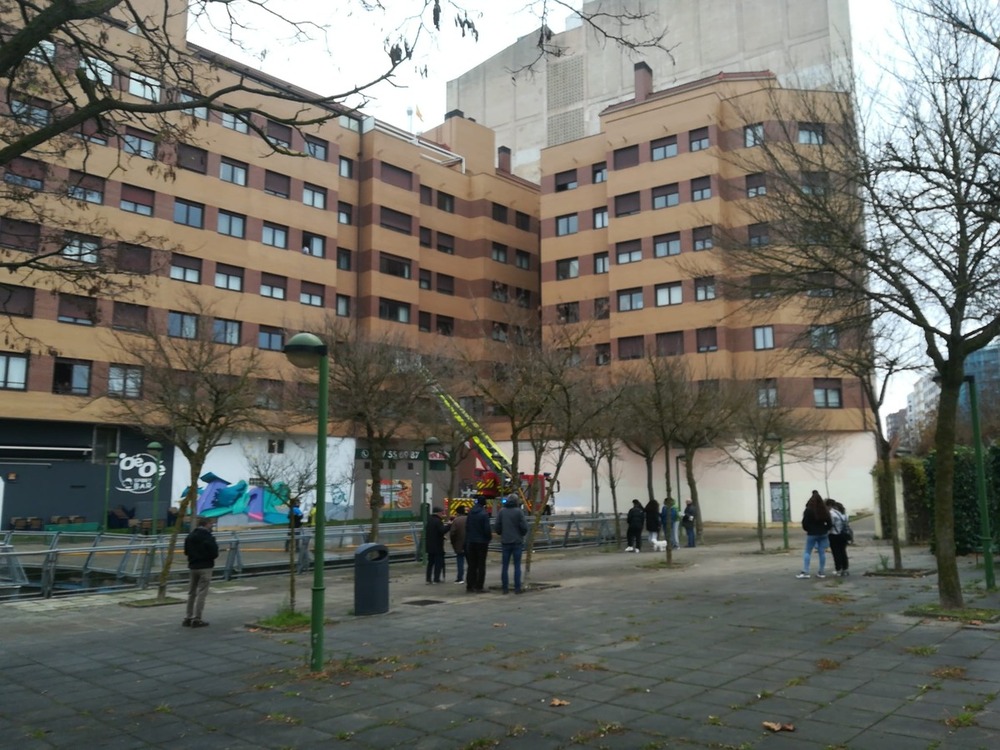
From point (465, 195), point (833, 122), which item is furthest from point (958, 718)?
point (465, 195)

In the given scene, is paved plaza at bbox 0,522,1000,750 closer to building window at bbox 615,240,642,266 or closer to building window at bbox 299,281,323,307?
building window at bbox 299,281,323,307

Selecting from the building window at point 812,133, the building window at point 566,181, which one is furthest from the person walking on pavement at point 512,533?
the building window at point 566,181

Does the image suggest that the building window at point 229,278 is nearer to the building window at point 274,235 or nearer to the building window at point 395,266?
the building window at point 274,235

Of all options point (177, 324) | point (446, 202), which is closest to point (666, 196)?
point (446, 202)

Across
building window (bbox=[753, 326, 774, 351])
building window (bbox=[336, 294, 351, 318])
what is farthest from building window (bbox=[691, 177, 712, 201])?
building window (bbox=[336, 294, 351, 318])

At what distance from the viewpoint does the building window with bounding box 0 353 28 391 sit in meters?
30.7

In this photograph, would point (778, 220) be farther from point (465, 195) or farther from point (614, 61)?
point (614, 61)

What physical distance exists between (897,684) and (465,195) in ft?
155

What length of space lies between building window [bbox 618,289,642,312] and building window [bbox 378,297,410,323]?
40.9ft

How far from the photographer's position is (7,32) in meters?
7.88

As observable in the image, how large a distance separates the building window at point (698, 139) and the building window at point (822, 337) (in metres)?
31.3

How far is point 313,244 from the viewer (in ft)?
138

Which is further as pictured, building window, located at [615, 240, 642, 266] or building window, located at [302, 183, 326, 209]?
building window, located at [615, 240, 642, 266]

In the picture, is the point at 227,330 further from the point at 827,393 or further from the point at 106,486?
the point at 827,393
